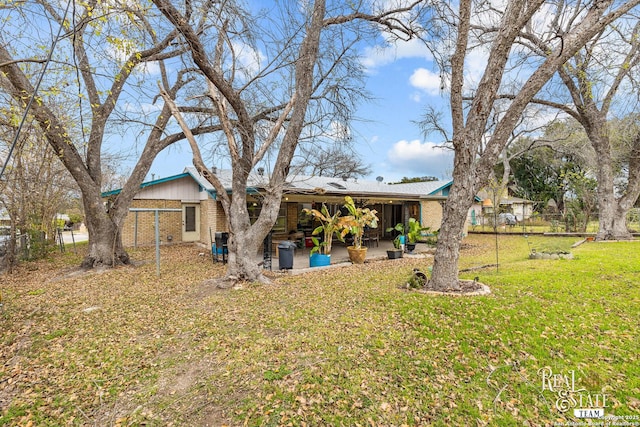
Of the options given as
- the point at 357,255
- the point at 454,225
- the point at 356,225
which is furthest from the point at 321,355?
the point at 357,255

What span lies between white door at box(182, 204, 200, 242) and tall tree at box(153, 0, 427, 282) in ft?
30.8

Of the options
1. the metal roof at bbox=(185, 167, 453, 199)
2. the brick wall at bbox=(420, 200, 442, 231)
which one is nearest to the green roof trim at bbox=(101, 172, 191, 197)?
the metal roof at bbox=(185, 167, 453, 199)

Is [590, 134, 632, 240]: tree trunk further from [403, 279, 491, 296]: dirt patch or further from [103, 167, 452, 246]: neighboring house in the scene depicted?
[403, 279, 491, 296]: dirt patch

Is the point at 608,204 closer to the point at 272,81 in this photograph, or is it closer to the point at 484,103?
the point at 484,103

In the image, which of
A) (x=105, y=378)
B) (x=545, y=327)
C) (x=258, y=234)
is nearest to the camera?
(x=105, y=378)

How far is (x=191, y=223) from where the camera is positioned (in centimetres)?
1611

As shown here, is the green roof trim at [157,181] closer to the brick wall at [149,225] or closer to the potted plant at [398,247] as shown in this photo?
the brick wall at [149,225]

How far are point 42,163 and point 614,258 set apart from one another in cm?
1767

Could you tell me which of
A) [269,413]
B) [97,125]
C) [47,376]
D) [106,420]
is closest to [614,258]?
[269,413]

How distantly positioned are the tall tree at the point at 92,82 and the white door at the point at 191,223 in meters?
5.93

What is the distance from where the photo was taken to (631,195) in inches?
510

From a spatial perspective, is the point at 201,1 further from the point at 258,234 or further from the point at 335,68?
the point at 258,234

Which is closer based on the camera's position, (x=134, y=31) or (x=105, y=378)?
(x=105, y=378)

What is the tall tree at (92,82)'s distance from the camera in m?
4.29
